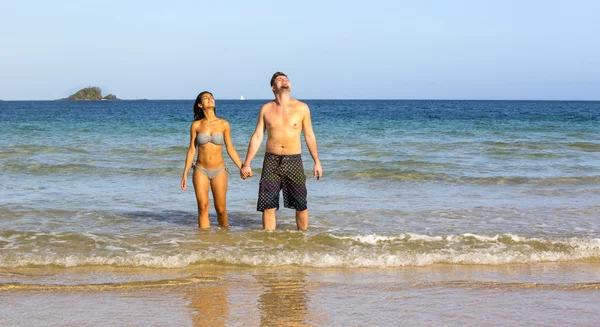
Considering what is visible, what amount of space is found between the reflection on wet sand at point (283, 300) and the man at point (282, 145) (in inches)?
58.8

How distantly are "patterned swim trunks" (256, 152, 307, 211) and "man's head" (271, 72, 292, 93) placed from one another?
0.74 m

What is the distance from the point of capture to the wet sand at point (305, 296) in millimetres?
4836

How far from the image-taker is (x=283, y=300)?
5340mm

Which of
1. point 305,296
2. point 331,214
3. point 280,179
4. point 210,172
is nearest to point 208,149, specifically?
point 210,172

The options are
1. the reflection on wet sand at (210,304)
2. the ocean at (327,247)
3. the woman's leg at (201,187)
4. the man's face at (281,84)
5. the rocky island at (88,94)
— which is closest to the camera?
the reflection on wet sand at (210,304)

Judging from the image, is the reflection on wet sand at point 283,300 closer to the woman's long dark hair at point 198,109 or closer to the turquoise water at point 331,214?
the turquoise water at point 331,214

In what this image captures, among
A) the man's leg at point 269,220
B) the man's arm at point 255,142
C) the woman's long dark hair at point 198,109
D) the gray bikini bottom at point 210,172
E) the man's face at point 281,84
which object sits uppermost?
the man's face at point 281,84

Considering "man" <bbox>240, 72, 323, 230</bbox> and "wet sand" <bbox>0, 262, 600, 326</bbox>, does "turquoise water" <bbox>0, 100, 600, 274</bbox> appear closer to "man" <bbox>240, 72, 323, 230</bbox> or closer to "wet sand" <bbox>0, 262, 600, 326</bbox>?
"wet sand" <bbox>0, 262, 600, 326</bbox>

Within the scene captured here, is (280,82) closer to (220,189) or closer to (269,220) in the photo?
(220,189)

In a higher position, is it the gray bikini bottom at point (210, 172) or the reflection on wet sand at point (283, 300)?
the gray bikini bottom at point (210, 172)

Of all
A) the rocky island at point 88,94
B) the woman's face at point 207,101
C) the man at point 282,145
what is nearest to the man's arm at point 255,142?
the man at point 282,145

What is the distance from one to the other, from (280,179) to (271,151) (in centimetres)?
33

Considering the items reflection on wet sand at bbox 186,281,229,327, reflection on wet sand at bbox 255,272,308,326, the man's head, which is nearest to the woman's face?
the man's head

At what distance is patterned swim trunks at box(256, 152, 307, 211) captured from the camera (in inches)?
A: 298
